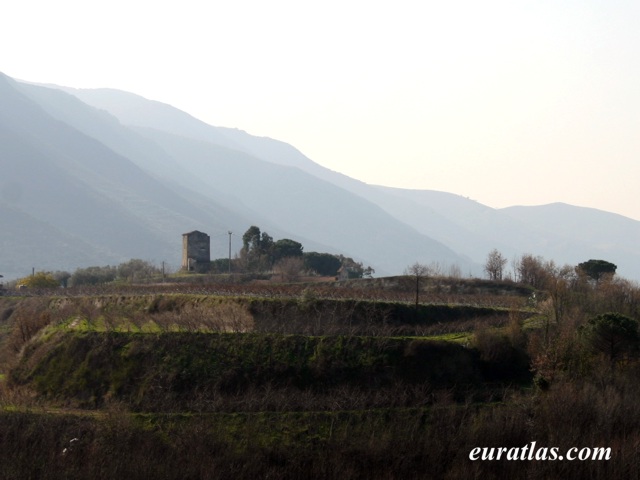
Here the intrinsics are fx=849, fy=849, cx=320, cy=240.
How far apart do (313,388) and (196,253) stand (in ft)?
187

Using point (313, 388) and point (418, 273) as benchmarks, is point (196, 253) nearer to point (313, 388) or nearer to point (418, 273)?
point (418, 273)

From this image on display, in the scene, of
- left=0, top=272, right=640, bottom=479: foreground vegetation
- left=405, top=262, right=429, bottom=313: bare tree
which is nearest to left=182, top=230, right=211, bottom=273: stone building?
left=405, top=262, right=429, bottom=313: bare tree

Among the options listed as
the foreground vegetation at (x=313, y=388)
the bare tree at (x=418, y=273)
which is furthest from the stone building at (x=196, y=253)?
the foreground vegetation at (x=313, y=388)

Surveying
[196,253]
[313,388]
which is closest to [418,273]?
[196,253]

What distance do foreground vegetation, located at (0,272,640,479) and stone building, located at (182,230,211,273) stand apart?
38843 mm

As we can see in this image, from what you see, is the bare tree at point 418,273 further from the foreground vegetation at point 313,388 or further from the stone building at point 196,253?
the stone building at point 196,253

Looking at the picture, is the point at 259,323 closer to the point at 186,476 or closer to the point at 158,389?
the point at 158,389

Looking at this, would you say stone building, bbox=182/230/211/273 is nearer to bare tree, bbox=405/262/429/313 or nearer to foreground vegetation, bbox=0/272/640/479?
bare tree, bbox=405/262/429/313

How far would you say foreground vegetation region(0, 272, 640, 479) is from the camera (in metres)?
30.4

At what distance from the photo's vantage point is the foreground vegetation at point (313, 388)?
3042 centimetres

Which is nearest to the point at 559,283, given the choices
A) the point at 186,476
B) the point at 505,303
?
the point at 505,303

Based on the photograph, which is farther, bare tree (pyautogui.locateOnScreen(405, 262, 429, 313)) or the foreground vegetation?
bare tree (pyautogui.locateOnScreen(405, 262, 429, 313))

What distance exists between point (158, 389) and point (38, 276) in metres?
53.2

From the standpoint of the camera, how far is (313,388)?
38.1 m
